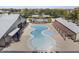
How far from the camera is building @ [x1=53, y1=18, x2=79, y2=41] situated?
3.69m

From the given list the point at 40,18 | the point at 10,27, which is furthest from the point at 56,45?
Result: the point at 10,27

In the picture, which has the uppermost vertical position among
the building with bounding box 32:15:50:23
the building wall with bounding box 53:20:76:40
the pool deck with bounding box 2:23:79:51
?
the building with bounding box 32:15:50:23

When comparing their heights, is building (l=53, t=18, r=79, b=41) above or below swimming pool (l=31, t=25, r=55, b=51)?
above

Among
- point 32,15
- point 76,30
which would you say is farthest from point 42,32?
point 76,30

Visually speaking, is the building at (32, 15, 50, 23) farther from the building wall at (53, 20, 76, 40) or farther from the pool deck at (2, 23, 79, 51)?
the pool deck at (2, 23, 79, 51)

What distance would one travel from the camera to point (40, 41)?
374 centimetres

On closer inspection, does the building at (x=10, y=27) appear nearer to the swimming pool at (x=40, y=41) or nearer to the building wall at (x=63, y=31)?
the swimming pool at (x=40, y=41)

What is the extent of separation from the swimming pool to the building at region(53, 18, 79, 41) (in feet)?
1.05

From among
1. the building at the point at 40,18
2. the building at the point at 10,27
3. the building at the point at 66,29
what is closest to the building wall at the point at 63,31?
the building at the point at 66,29

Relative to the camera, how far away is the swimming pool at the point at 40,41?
3.73m

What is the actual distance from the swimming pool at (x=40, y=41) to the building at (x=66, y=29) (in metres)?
0.32

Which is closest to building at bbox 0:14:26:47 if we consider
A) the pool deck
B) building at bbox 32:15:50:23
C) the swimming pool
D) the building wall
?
the pool deck

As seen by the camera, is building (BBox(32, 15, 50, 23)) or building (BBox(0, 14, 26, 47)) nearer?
building (BBox(0, 14, 26, 47))

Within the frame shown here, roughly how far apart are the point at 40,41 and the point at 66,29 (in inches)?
25.3
